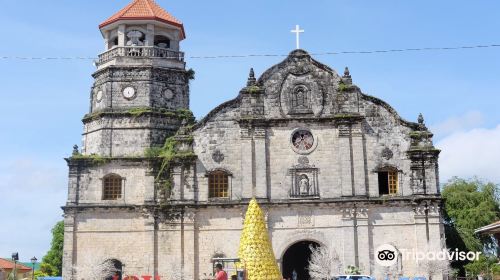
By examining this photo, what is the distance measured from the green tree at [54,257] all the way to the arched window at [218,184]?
2342 centimetres

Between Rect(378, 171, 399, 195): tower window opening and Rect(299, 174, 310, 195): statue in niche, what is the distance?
3.48m

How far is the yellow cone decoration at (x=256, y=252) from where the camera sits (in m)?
21.5

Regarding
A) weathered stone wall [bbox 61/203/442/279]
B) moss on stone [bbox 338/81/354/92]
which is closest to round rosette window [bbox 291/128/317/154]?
moss on stone [bbox 338/81/354/92]

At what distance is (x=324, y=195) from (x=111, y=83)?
12.0 meters

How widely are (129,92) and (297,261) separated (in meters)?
12.3

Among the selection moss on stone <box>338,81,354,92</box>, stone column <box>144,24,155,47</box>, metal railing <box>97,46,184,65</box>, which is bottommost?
moss on stone <box>338,81,354,92</box>

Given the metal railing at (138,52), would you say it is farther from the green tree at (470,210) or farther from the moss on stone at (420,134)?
the green tree at (470,210)

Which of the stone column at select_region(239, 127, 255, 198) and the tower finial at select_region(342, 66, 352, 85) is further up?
the tower finial at select_region(342, 66, 352, 85)

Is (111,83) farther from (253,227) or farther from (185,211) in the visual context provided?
(253,227)

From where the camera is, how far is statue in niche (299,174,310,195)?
30547 mm

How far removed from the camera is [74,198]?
30.8 meters

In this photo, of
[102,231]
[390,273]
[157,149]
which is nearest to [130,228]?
[102,231]

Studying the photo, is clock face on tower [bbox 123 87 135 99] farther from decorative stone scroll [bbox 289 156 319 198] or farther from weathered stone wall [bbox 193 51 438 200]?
decorative stone scroll [bbox 289 156 319 198]

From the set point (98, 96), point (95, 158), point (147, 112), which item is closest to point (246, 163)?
point (147, 112)
